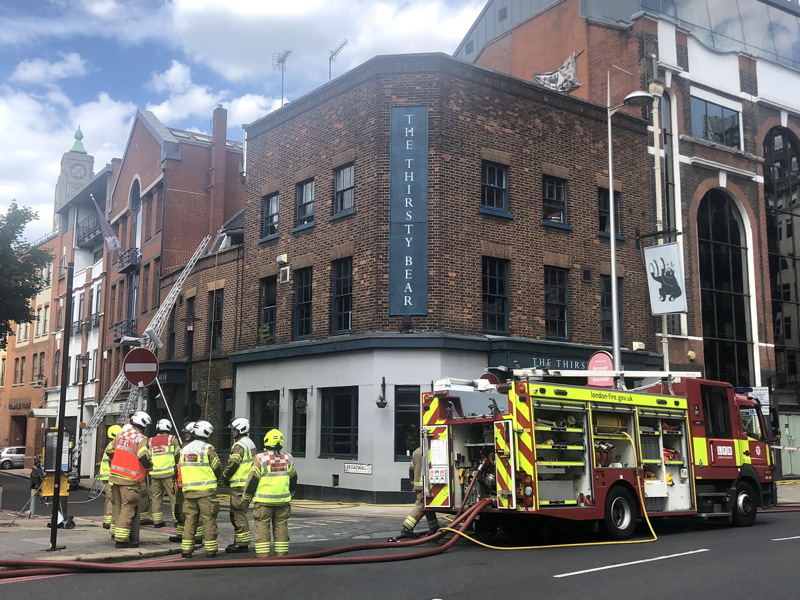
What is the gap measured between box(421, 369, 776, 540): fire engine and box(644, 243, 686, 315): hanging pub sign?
20.3 feet

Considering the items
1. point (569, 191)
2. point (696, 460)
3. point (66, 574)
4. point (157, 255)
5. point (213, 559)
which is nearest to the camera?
point (66, 574)

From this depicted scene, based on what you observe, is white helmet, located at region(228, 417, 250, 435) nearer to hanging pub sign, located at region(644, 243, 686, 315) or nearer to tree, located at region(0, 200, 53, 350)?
hanging pub sign, located at region(644, 243, 686, 315)

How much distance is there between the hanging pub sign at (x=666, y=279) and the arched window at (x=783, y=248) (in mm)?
11404

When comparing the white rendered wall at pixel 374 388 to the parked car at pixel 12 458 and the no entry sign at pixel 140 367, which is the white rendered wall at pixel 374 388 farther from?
the parked car at pixel 12 458

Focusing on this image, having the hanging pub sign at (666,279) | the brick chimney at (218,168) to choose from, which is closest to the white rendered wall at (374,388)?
the hanging pub sign at (666,279)

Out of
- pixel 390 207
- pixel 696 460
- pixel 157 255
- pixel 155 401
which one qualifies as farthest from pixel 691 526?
pixel 157 255

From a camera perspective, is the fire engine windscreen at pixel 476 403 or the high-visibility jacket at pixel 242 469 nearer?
the high-visibility jacket at pixel 242 469

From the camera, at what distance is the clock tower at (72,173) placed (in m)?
67.4

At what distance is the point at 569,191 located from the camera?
23.8 m

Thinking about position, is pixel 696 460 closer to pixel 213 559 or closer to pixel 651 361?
pixel 213 559

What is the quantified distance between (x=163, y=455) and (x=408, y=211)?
967 centimetres

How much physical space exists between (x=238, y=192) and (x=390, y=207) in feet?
51.9

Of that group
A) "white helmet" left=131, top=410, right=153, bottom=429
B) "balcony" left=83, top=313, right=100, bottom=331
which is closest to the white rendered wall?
"white helmet" left=131, top=410, right=153, bottom=429

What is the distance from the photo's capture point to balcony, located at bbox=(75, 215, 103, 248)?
150 feet
